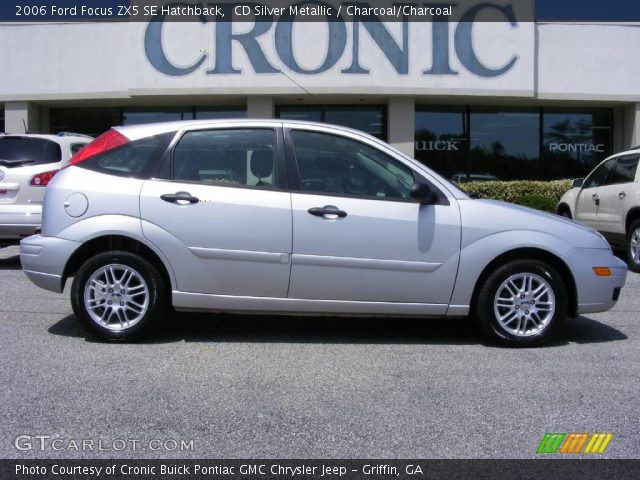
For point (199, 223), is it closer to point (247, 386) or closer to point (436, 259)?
point (247, 386)

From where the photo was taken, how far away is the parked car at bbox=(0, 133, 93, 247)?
8953 millimetres

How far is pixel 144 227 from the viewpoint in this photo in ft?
17.8

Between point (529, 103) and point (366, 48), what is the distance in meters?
4.74

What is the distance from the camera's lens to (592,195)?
10.9 metres

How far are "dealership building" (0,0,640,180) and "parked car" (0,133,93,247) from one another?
7.76 metres

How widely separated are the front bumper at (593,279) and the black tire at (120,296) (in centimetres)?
334

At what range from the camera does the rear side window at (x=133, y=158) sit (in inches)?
220

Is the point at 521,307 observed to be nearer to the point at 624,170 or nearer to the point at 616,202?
the point at 616,202

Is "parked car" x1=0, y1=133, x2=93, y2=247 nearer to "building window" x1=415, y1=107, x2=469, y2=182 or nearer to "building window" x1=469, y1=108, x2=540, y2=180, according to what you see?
"building window" x1=415, y1=107, x2=469, y2=182

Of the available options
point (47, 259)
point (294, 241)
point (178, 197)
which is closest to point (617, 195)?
point (294, 241)

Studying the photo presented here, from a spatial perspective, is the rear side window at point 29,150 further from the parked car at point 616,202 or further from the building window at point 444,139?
the building window at point 444,139

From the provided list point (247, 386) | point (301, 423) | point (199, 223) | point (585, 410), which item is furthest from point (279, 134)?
point (585, 410)

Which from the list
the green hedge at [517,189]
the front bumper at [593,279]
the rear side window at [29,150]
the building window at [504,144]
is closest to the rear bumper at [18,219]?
the rear side window at [29,150]

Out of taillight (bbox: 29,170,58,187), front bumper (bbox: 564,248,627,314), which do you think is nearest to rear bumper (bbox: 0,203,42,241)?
taillight (bbox: 29,170,58,187)
